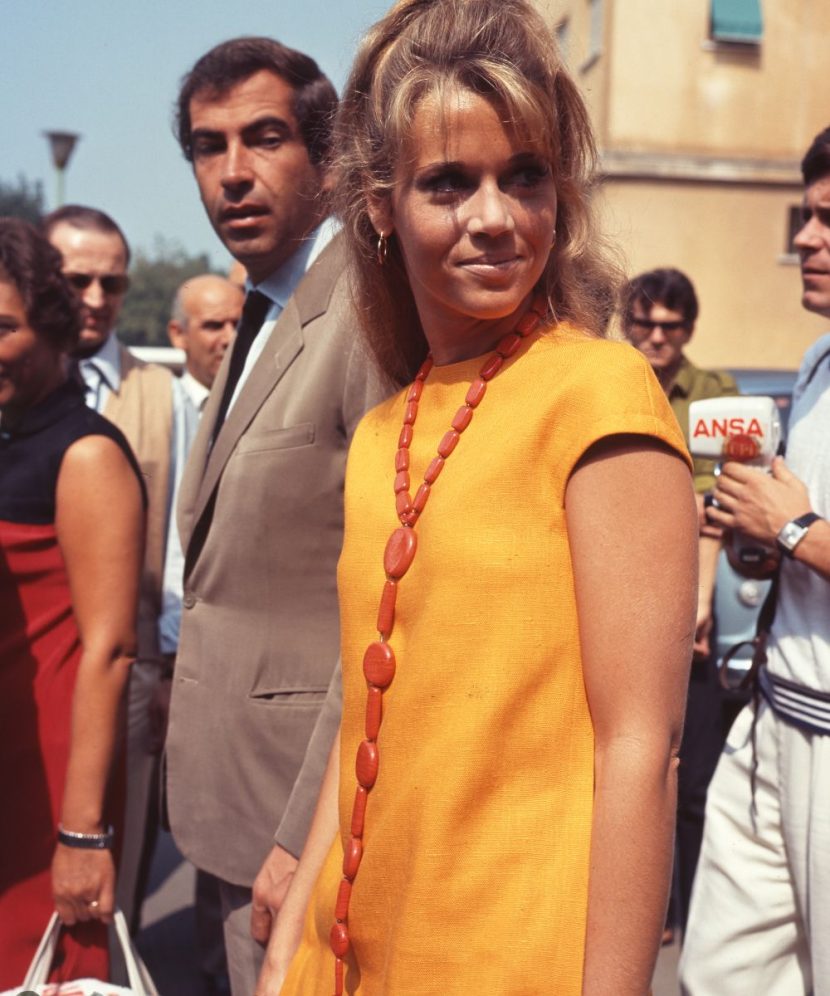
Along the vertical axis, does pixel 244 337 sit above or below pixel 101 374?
above

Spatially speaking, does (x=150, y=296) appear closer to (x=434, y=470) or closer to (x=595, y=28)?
(x=595, y=28)

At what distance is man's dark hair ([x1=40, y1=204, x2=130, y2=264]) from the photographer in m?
4.93

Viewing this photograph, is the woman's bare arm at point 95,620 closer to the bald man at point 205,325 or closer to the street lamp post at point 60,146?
the bald man at point 205,325

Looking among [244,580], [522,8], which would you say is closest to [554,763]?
[522,8]

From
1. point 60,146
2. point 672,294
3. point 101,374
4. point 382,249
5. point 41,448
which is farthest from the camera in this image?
point 60,146

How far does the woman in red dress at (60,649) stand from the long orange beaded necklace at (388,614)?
1251 millimetres

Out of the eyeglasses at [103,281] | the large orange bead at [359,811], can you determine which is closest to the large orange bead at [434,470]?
the large orange bead at [359,811]

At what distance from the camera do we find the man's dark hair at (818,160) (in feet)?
9.80

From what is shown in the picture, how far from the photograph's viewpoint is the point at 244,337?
3.00 m

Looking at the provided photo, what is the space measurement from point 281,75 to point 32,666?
138 centimetres

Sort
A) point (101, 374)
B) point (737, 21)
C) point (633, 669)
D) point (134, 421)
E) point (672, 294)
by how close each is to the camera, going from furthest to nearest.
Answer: point (737, 21), point (672, 294), point (101, 374), point (134, 421), point (633, 669)

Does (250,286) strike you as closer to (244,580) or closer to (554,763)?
(244,580)

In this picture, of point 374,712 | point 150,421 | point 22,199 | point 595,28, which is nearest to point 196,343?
point 150,421

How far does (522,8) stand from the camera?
170 cm
